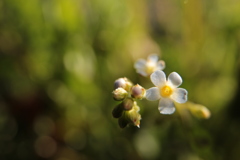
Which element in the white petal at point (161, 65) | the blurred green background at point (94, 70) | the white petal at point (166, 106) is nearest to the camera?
the white petal at point (166, 106)

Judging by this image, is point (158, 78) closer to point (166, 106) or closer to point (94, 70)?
point (166, 106)

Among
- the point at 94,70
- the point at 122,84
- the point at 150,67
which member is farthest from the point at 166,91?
the point at 94,70

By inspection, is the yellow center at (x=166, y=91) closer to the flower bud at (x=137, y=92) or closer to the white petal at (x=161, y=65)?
the flower bud at (x=137, y=92)

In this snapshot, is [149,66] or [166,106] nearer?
[166,106]

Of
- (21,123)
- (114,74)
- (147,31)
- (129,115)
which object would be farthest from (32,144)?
(129,115)

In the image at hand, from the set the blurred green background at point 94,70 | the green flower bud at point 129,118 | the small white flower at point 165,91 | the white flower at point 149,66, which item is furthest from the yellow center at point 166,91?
the blurred green background at point 94,70

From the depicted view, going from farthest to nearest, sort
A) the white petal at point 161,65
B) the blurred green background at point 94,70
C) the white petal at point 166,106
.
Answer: the blurred green background at point 94,70
the white petal at point 161,65
the white petal at point 166,106

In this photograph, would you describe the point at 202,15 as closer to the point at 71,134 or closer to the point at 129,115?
the point at 71,134
